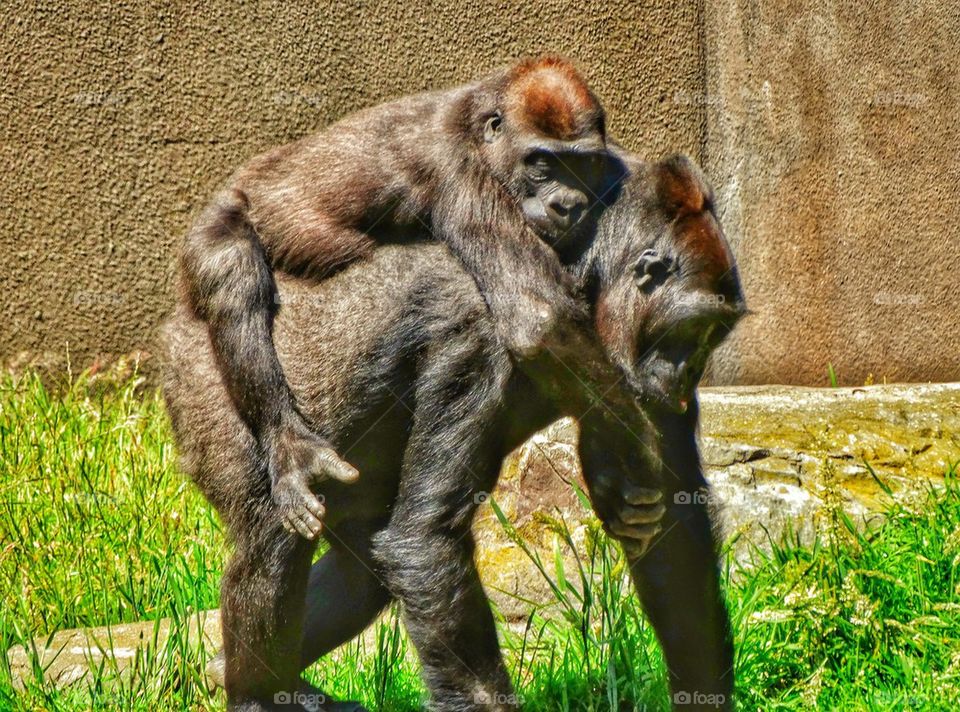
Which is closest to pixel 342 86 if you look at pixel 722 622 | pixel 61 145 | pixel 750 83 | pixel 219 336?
pixel 61 145

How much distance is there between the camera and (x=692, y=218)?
3.42 m

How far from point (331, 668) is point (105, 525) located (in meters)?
1.15

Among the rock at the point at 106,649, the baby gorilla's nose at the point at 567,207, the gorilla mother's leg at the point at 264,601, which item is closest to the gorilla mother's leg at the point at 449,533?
the gorilla mother's leg at the point at 264,601

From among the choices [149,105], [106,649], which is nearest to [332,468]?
[106,649]

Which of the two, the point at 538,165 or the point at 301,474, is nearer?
the point at 301,474

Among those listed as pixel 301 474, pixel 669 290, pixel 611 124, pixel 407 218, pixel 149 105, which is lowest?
pixel 301 474

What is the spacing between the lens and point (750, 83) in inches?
254

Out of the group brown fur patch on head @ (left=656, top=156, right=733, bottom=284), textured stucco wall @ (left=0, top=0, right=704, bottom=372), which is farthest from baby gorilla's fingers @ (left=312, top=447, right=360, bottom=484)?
textured stucco wall @ (left=0, top=0, right=704, bottom=372)

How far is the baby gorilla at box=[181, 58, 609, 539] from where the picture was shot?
130 inches

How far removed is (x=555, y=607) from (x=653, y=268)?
5.96 feet

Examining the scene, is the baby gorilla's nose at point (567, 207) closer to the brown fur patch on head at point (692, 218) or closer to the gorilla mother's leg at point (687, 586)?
the brown fur patch on head at point (692, 218)

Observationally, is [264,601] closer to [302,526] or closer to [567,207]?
[302,526]

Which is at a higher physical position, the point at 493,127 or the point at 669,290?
the point at 493,127

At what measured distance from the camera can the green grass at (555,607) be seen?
152 inches
